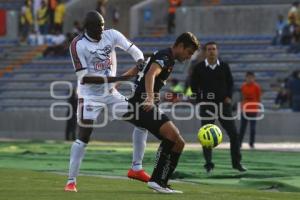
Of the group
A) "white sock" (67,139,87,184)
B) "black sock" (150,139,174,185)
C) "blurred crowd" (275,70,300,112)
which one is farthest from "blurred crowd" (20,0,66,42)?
"black sock" (150,139,174,185)

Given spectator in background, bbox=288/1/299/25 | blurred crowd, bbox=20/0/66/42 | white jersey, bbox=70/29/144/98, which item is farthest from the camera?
blurred crowd, bbox=20/0/66/42

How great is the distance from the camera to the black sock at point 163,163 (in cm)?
1272

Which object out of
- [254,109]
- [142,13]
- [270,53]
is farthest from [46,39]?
[254,109]

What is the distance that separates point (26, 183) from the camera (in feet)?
46.3

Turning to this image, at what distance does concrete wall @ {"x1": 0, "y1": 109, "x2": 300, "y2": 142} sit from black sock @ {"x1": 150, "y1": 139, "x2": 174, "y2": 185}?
15.8m

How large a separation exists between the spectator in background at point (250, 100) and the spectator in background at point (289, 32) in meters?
7.70

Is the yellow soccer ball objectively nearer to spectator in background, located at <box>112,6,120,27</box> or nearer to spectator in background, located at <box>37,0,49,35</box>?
spectator in background, located at <box>112,6,120,27</box>

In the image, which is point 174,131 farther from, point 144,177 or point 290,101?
point 290,101

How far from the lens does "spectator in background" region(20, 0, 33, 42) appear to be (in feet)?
138

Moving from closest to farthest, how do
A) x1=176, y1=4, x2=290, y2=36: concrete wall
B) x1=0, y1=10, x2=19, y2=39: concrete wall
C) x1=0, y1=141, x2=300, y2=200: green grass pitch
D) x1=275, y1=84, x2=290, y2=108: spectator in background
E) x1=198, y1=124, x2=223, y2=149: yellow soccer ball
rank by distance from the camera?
x1=0, y1=141, x2=300, y2=200: green grass pitch → x1=198, y1=124, x2=223, y2=149: yellow soccer ball → x1=275, y1=84, x2=290, y2=108: spectator in background → x1=176, y1=4, x2=290, y2=36: concrete wall → x1=0, y1=10, x2=19, y2=39: concrete wall

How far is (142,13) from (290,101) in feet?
35.2

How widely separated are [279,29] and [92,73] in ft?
70.4

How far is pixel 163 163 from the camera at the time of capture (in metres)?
12.8

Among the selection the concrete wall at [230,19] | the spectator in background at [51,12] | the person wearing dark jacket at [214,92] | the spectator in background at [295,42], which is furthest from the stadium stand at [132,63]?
the person wearing dark jacket at [214,92]
